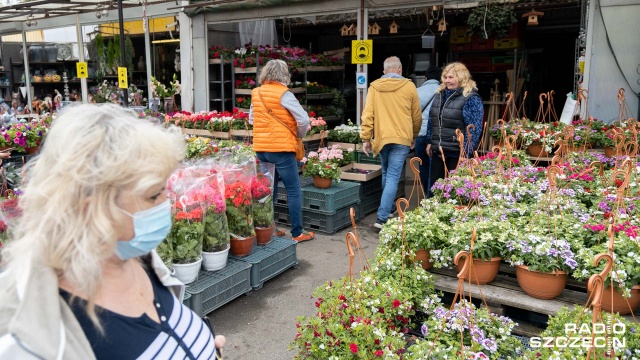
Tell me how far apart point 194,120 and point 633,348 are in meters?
7.16

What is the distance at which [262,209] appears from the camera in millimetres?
4504

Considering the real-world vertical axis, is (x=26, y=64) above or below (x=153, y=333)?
above

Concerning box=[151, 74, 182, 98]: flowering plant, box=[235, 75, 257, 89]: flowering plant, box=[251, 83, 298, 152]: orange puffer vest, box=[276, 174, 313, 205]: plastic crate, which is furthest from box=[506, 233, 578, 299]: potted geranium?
box=[151, 74, 182, 98]: flowering plant

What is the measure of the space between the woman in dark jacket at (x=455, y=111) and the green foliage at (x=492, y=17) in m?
2.33

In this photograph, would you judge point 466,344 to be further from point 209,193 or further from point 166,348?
point 209,193

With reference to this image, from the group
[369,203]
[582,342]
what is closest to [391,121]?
[369,203]

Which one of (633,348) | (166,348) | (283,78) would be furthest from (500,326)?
(283,78)

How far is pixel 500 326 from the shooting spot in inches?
98.6

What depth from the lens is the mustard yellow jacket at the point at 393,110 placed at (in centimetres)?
550

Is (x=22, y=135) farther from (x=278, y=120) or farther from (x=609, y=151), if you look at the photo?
(x=609, y=151)

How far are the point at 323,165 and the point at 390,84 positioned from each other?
114cm

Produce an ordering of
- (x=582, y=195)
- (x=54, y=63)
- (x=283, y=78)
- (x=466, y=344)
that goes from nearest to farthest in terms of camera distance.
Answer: (x=466, y=344), (x=582, y=195), (x=283, y=78), (x=54, y=63)

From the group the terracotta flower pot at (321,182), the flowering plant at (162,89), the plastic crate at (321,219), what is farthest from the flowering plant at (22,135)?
the terracotta flower pot at (321,182)

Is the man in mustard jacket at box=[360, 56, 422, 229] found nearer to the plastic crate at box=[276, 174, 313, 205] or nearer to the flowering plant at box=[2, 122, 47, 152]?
the plastic crate at box=[276, 174, 313, 205]
